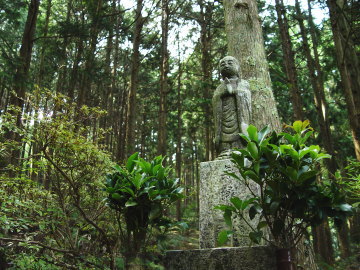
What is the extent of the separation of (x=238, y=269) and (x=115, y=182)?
167cm

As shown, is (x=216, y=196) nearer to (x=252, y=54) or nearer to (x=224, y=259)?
(x=224, y=259)

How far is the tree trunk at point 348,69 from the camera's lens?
6.24 metres

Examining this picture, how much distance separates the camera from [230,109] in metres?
Result: 4.35

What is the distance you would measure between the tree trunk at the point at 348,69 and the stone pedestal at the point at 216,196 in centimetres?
356

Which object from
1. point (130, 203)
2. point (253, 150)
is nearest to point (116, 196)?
point (130, 203)

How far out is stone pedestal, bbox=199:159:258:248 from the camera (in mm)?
3600

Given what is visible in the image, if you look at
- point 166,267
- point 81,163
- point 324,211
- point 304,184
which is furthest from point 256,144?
point 81,163

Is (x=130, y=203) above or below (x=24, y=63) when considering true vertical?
below

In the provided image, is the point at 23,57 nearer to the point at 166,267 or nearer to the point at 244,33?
the point at 244,33

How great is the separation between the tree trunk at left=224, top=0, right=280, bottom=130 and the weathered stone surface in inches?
103

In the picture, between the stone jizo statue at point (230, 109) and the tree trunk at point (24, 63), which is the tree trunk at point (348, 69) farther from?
the tree trunk at point (24, 63)

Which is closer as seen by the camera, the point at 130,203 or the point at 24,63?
the point at 130,203

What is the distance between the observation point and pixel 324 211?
238 centimetres

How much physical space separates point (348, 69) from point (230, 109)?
4.25 m
